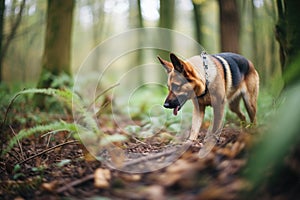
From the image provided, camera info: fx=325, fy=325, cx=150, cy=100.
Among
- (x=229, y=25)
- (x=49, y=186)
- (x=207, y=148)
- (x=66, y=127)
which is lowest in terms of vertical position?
(x=49, y=186)

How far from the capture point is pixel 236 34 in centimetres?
822

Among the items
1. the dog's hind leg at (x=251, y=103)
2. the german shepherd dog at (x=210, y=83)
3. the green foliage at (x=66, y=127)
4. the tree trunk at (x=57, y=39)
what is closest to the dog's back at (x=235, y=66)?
the german shepherd dog at (x=210, y=83)

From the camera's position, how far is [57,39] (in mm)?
7969

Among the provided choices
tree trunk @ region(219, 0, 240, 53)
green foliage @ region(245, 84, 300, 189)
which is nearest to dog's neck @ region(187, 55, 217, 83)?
green foliage @ region(245, 84, 300, 189)

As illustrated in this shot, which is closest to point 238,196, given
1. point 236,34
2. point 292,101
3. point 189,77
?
point 292,101

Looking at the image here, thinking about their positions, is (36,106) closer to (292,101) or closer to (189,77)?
(189,77)

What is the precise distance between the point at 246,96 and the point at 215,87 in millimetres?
947

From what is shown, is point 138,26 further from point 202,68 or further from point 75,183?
point 75,183

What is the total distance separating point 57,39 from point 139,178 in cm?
603

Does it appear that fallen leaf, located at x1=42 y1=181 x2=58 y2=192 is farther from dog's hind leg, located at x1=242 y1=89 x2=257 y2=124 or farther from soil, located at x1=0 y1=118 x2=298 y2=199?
dog's hind leg, located at x1=242 y1=89 x2=257 y2=124

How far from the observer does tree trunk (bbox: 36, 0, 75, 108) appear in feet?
26.0

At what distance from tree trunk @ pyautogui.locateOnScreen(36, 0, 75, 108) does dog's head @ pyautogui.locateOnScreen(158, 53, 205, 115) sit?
447 centimetres

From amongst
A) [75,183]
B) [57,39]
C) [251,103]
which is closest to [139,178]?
[75,183]

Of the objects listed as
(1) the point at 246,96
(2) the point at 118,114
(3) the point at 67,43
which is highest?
(3) the point at 67,43
